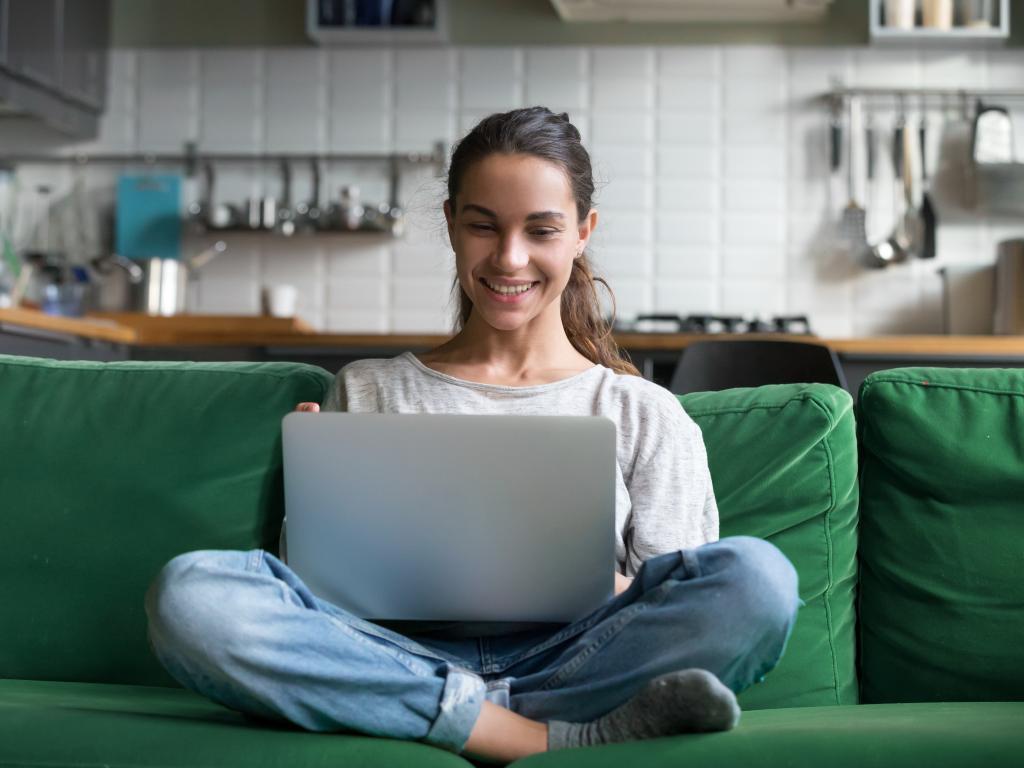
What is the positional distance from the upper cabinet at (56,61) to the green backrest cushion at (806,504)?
3.13 metres

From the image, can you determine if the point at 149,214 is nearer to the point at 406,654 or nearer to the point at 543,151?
the point at 543,151

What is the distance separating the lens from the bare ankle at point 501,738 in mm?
1333

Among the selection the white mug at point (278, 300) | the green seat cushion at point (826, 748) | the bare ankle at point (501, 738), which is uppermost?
the white mug at point (278, 300)

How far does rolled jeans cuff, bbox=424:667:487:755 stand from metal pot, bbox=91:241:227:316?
137 inches

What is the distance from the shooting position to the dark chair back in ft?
9.24

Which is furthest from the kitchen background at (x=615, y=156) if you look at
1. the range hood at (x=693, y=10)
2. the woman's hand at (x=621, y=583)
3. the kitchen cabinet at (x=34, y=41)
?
the woman's hand at (x=621, y=583)

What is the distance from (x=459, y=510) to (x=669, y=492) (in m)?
0.34

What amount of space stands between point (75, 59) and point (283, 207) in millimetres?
846

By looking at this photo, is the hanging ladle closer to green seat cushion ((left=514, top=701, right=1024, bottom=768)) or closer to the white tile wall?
the white tile wall

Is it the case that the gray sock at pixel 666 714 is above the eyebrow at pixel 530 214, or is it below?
below

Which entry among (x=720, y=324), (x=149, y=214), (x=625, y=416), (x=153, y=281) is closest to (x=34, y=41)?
(x=149, y=214)

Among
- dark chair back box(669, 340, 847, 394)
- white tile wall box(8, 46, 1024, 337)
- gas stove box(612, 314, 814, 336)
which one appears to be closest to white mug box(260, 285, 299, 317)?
white tile wall box(8, 46, 1024, 337)

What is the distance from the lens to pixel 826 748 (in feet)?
4.03

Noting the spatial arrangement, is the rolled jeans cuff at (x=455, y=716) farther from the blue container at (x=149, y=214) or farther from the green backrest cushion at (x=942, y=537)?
the blue container at (x=149, y=214)
